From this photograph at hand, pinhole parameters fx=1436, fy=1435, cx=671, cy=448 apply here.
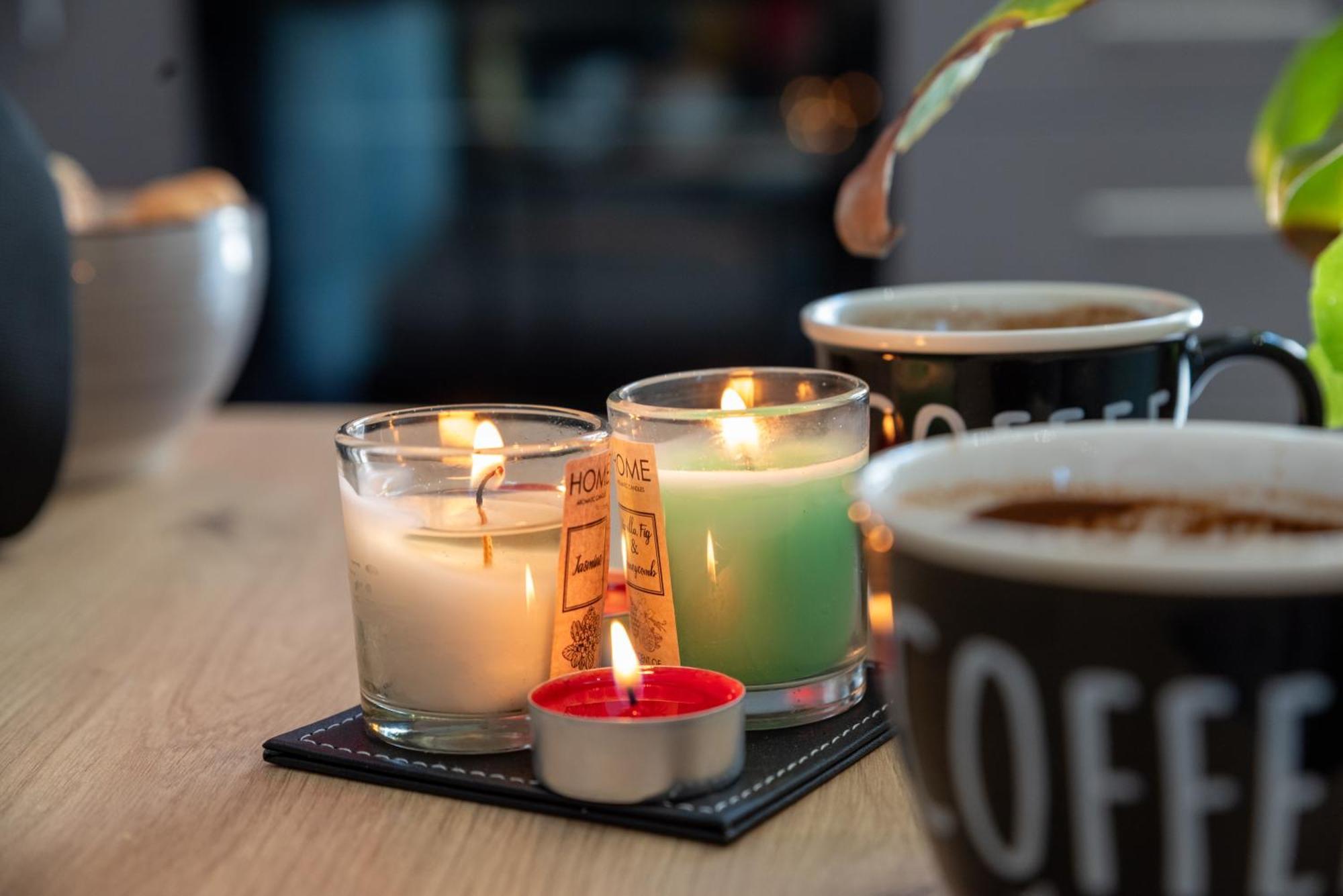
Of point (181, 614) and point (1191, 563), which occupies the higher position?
point (1191, 563)

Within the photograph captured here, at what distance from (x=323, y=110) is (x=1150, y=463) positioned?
90.0 inches

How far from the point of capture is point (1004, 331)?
58 centimetres

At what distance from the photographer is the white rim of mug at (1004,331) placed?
1.73 ft

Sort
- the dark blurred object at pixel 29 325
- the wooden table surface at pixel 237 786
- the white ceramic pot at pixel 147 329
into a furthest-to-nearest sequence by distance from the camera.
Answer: the white ceramic pot at pixel 147 329, the dark blurred object at pixel 29 325, the wooden table surface at pixel 237 786

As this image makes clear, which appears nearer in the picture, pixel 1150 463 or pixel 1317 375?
pixel 1150 463

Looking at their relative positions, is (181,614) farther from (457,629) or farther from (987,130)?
(987,130)

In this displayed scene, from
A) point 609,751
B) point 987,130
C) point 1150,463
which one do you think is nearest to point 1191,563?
point 1150,463

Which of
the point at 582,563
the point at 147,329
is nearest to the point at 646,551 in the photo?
the point at 582,563

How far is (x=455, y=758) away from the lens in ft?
1.56

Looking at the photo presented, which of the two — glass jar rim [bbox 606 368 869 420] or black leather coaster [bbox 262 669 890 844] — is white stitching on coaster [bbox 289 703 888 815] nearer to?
black leather coaster [bbox 262 669 890 844]

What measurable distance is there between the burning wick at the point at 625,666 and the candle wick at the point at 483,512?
0.05 meters

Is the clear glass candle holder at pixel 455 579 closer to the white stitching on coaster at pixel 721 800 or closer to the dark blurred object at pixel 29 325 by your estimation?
the white stitching on coaster at pixel 721 800

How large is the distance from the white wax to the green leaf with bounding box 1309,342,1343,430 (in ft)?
1.03

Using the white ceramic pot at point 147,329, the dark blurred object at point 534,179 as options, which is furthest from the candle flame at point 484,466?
the dark blurred object at point 534,179
